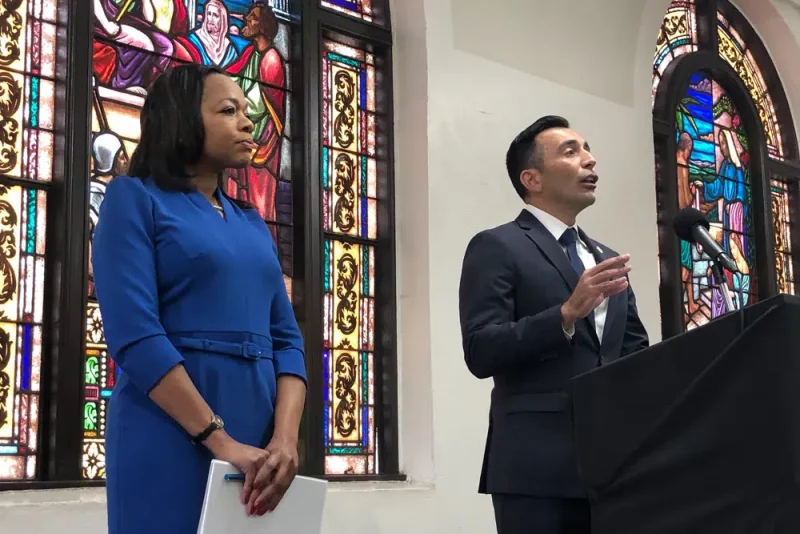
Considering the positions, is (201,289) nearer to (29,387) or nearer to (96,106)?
(29,387)

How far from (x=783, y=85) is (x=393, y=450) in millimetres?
4289

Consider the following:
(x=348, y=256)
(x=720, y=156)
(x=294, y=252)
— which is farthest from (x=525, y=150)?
(x=720, y=156)

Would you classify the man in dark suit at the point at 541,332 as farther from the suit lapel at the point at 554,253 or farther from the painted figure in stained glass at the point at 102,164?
the painted figure in stained glass at the point at 102,164

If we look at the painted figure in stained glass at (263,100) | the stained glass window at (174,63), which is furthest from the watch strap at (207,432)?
the painted figure in stained glass at (263,100)

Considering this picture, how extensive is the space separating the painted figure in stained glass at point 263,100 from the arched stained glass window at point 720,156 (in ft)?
8.35

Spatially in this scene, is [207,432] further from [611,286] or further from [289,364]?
[611,286]

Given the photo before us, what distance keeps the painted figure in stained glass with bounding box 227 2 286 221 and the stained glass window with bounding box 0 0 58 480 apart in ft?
2.87

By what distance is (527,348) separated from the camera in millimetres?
2420

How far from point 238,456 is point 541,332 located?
0.72m

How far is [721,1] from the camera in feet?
24.3

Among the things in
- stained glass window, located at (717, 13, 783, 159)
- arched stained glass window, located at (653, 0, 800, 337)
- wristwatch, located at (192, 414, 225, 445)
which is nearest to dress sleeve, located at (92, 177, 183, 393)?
wristwatch, located at (192, 414, 225, 445)

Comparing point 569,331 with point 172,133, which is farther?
point 569,331

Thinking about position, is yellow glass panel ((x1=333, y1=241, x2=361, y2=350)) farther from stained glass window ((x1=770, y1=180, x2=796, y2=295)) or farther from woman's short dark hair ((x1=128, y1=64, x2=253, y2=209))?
stained glass window ((x1=770, y1=180, x2=796, y2=295))

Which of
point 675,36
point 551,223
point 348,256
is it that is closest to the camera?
point 551,223
